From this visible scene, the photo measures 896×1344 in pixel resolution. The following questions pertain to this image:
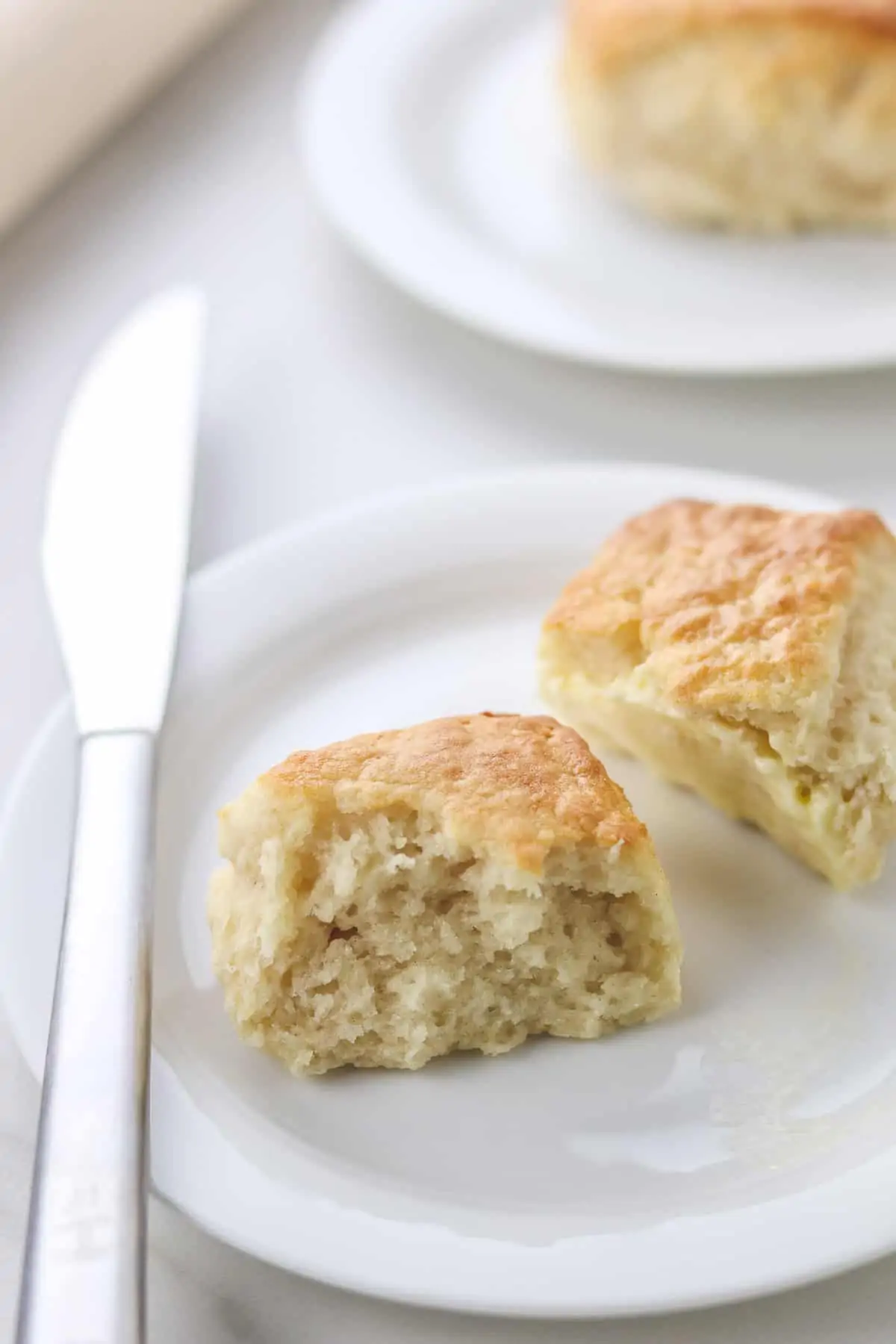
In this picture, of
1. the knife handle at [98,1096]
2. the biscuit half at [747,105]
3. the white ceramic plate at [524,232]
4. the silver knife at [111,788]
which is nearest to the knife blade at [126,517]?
the silver knife at [111,788]

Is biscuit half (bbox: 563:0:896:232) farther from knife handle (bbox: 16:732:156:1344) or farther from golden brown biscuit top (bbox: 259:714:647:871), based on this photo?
knife handle (bbox: 16:732:156:1344)

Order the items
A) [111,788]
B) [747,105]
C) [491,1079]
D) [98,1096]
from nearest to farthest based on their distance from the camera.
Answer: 1. [98,1096]
2. [491,1079]
3. [111,788]
4. [747,105]

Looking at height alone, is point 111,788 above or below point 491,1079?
above

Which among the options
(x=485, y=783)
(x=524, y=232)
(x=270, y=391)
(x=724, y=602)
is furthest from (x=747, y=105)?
(x=485, y=783)

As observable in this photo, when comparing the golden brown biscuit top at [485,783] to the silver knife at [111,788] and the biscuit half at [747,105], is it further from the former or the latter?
the biscuit half at [747,105]

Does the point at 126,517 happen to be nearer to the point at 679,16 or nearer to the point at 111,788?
the point at 111,788

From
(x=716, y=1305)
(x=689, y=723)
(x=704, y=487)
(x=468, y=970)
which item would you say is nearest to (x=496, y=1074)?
Result: (x=468, y=970)

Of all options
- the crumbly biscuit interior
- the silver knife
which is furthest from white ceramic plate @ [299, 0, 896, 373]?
the crumbly biscuit interior
